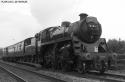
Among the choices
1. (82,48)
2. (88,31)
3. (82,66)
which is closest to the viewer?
(82,66)

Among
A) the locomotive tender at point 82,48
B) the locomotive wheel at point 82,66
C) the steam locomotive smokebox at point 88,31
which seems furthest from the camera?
the steam locomotive smokebox at point 88,31

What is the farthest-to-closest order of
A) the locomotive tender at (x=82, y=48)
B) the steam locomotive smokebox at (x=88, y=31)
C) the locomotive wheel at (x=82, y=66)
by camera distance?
the steam locomotive smokebox at (x=88, y=31) → the locomotive wheel at (x=82, y=66) → the locomotive tender at (x=82, y=48)

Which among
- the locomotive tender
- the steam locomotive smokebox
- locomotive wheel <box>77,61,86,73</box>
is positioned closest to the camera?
the locomotive tender

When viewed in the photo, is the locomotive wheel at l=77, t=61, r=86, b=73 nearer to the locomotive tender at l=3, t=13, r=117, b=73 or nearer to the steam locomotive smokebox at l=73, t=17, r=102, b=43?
the locomotive tender at l=3, t=13, r=117, b=73

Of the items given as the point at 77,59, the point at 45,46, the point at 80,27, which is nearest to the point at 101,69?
the point at 77,59

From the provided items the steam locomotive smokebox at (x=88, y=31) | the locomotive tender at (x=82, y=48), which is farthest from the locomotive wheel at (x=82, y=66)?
the steam locomotive smokebox at (x=88, y=31)

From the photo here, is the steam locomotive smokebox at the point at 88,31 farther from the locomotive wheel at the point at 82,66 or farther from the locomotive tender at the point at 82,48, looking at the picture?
the locomotive wheel at the point at 82,66

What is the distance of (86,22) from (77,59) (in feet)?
8.32

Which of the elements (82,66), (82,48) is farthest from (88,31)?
(82,66)

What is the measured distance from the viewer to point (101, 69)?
1455 centimetres

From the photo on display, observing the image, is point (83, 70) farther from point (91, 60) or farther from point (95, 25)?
point (95, 25)

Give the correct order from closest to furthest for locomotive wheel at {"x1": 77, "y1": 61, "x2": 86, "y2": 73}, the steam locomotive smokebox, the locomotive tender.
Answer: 1. the locomotive tender
2. locomotive wheel at {"x1": 77, "y1": 61, "x2": 86, "y2": 73}
3. the steam locomotive smokebox

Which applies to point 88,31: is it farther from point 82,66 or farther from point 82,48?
point 82,66

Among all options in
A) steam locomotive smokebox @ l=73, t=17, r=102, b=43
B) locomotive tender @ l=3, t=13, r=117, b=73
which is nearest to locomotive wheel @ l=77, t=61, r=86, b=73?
locomotive tender @ l=3, t=13, r=117, b=73
